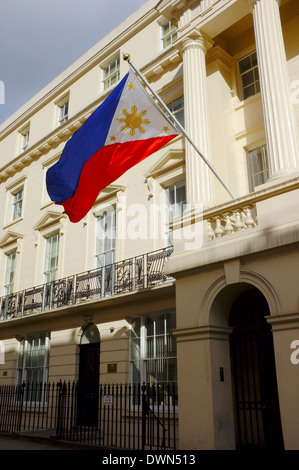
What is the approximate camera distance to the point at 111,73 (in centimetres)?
1733

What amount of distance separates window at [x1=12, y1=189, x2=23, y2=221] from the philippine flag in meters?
10.3

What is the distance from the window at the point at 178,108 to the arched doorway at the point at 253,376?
6589 millimetres

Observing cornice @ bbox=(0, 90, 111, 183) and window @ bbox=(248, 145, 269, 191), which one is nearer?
window @ bbox=(248, 145, 269, 191)

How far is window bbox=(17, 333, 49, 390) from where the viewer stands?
15.3 metres

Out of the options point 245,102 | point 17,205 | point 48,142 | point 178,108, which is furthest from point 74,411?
point 48,142

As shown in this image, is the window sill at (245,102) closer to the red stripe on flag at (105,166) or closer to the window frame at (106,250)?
the red stripe on flag at (105,166)

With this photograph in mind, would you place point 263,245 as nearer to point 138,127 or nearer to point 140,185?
point 138,127

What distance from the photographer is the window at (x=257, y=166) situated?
11.0 m

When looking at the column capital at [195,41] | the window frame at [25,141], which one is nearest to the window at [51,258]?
the window frame at [25,141]

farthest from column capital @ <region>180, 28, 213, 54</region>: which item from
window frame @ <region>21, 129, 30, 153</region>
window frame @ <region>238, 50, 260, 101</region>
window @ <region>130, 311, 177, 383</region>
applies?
window frame @ <region>21, 129, 30, 153</region>

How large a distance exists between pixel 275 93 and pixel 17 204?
46.9 feet

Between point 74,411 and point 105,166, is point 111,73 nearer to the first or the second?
point 105,166

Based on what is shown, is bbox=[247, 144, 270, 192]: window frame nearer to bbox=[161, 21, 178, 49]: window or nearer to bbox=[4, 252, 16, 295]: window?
bbox=[161, 21, 178, 49]: window

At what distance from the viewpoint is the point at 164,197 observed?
1322cm
